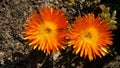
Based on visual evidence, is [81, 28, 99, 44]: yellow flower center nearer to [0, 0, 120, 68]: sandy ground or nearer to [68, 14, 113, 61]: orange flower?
[68, 14, 113, 61]: orange flower

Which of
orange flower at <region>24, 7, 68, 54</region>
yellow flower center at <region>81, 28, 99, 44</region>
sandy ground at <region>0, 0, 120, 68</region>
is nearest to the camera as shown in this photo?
orange flower at <region>24, 7, 68, 54</region>

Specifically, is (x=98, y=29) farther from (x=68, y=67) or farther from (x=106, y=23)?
(x=68, y=67)

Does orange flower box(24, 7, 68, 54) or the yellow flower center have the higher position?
orange flower box(24, 7, 68, 54)

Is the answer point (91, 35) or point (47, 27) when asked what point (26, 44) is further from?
point (91, 35)

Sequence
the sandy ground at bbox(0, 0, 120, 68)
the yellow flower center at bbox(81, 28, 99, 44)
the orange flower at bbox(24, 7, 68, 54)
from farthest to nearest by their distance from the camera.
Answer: the sandy ground at bbox(0, 0, 120, 68)
the yellow flower center at bbox(81, 28, 99, 44)
the orange flower at bbox(24, 7, 68, 54)

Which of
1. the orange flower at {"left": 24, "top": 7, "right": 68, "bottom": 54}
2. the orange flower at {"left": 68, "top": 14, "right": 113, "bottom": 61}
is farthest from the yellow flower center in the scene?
the orange flower at {"left": 24, "top": 7, "right": 68, "bottom": 54}

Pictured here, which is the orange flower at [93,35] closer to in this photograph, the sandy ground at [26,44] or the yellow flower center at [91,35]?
the yellow flower center at [91,35]

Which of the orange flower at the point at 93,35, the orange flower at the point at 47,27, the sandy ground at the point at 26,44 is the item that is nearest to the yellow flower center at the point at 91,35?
the orange flower at the point at 93,35
